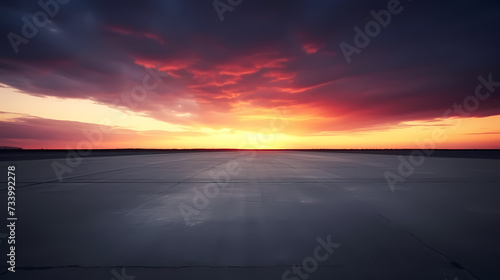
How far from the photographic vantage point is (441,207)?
19.3 ft

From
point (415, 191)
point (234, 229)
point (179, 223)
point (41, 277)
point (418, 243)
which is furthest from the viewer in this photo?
point (415, 191)

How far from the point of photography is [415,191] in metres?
7.91

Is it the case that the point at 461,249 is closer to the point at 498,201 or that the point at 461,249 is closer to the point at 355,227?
the point at 355,227

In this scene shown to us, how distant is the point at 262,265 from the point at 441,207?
16.8 feet

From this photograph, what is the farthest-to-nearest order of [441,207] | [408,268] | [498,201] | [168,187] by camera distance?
[168,187] < [498,201] < [441,207] < [408,268]

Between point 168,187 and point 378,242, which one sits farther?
point 168,187

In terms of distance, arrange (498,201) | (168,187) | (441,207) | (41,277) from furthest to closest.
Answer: (168,187), (498,201), (441,207), (41,277)

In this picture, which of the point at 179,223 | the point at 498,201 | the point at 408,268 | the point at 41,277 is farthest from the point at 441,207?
the point at 41,277

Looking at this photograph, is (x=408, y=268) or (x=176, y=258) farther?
(x=176, y=258)

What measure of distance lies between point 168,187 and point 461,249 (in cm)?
763

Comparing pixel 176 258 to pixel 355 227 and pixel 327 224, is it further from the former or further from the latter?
pixel 355 227

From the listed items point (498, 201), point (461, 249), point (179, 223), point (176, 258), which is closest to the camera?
point (176, 258)

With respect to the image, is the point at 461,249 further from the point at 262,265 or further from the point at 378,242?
the point at 262,265

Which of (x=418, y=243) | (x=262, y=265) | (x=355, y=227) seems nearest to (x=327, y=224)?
(x=355, y=227)
